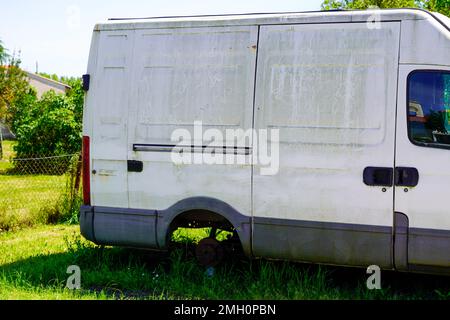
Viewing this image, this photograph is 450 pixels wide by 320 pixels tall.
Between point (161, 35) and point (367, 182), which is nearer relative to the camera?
point (367, 182)

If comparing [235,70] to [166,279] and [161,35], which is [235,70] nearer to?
[161,35]

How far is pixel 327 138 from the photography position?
5312 mm

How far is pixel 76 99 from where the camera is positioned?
2069 centimetres

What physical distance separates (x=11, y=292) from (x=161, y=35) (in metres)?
3.06

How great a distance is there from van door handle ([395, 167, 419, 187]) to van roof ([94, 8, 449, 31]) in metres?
1.36

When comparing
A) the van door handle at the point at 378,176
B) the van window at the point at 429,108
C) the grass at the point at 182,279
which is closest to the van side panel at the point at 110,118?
the grass at the point at 182,279

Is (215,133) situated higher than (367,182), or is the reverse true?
(215,133)

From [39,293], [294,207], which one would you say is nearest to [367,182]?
[294,207]

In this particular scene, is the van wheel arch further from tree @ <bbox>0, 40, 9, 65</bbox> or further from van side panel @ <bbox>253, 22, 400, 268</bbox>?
tree @ <bbox>0, 40, 9, 65</bbox>

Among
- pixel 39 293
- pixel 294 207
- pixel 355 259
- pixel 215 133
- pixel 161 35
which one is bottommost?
pixel 39 293

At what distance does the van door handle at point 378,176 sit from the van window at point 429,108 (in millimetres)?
370

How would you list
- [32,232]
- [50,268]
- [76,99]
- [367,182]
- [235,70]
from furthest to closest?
[76,99], [32,232], [50,268], [235,70], [367,182]

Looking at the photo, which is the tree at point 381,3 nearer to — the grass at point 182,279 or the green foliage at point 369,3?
the green foliage at point 369,3

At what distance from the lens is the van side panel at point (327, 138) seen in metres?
5.19
